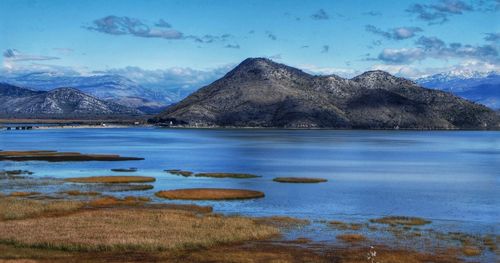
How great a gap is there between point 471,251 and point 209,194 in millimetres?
41590

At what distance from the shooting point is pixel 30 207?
228ft

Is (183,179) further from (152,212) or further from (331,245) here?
(331,245)

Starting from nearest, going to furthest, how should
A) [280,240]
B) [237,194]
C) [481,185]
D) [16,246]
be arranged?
[16,246] < [280,240] < [237,194] < [481,185]

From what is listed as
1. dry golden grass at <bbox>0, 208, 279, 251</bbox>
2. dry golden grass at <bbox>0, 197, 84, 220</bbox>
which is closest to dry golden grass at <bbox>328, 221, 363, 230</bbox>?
dry golden grass at <bbox>0, 208, 279, 251</bbox>

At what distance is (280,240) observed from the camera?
55562mm

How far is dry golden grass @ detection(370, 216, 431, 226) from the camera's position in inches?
2549

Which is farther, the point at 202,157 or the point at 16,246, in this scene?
the point at 202,157

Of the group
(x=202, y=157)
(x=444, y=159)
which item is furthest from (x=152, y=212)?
(x=444, y=159)

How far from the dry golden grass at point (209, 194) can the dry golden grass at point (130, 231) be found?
15.8 m

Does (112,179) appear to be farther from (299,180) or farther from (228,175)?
(299,180)

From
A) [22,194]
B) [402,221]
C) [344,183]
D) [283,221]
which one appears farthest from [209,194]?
[402,221]

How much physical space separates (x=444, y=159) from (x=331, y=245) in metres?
121

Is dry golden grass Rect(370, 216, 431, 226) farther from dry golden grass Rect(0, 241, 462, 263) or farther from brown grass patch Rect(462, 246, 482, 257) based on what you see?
dry golden grass Rect(0, 241, 462, 263)

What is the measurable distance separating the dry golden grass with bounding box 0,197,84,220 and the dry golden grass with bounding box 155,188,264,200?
1402 centimetres
